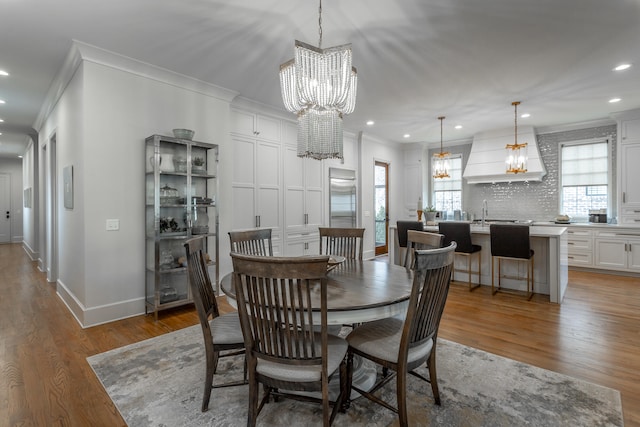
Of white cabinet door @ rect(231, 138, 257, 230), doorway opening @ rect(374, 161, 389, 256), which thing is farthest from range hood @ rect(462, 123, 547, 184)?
white cabinet door @ rect(231, 138, 257, 230)

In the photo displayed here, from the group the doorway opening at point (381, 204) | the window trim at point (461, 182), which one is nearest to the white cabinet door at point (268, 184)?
the doorway opening at point (381, 204)

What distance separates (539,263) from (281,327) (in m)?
4.20

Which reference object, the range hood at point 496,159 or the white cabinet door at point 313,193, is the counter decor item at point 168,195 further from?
the range hood at point 496,159

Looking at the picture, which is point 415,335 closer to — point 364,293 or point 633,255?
point 364,293

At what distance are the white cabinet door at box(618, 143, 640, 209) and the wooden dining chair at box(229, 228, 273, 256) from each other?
6.25 meters

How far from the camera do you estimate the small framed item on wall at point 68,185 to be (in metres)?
3.62

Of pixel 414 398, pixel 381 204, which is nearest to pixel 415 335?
pixel 414 398

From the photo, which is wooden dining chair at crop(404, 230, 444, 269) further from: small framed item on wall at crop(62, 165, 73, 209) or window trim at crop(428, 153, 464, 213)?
window trim at crop(428, 153, 464, 213)

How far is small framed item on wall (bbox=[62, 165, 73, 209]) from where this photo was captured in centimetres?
362

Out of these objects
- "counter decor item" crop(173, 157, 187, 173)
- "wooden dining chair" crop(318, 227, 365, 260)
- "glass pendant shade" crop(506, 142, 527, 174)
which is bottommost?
"wooden dining chair" crop(318, 227, 365, 260)

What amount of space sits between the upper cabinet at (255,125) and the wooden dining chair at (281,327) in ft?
11.8

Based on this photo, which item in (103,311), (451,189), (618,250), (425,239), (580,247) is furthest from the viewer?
(451,189)

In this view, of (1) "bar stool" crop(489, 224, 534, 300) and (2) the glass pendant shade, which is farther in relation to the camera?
(2) the glass pendant shade

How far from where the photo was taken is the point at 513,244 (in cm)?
403
